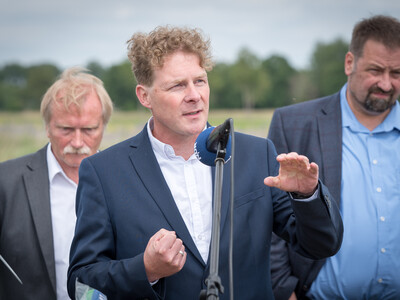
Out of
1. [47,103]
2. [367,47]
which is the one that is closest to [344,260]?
[367,47]

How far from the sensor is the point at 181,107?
8.96 ft

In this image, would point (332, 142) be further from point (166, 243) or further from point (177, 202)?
point (166, 243)

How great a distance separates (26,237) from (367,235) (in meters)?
2.69

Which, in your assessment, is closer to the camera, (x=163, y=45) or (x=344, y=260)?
(x=163, y=45)

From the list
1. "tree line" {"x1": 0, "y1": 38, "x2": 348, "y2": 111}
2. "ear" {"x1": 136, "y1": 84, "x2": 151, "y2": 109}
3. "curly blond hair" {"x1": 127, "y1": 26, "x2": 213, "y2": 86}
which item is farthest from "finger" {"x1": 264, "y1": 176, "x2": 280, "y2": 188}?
"tree line" {"x1": 0, "y1": 38, "x2": 348, "y2": 111}

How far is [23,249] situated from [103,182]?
4.12 feet

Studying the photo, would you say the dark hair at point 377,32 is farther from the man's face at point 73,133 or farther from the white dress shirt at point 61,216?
the white dress shirt at point 61,216

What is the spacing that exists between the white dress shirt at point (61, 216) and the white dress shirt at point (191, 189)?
4.04 feet

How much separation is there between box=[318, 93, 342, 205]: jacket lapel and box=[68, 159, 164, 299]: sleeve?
1775mm

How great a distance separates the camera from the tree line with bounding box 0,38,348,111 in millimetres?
30281

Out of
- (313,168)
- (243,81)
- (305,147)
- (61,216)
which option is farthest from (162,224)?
(243,81)

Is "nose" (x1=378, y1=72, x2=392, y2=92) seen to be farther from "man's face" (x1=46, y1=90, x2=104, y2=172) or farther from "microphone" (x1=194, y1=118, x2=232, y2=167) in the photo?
"man's face" (x1=46, y1=90, x2=104, y2=172)

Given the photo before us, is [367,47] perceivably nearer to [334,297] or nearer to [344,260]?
[344,260]

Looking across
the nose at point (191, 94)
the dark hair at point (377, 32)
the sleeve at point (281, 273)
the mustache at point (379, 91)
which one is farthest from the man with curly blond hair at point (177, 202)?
the dark hair at point (377, 32)
